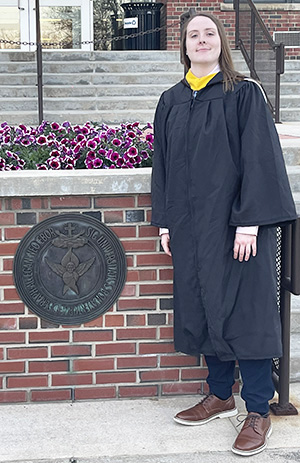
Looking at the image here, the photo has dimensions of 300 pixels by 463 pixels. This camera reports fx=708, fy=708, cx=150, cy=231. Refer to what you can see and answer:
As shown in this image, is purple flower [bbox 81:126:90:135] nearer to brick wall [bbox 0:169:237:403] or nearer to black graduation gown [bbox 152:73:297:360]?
brick wall [bbox 0:169:237:403]

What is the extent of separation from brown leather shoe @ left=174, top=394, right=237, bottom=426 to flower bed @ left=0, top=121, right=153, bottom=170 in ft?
4.37

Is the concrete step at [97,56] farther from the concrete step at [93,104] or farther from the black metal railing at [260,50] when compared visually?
the concrete step at [93,104]

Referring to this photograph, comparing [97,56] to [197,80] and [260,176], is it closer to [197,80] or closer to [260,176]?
[197,80]

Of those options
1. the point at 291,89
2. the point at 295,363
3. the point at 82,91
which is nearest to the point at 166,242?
A: the point at 295,363

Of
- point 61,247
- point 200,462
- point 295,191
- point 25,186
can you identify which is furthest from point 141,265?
point 295,191

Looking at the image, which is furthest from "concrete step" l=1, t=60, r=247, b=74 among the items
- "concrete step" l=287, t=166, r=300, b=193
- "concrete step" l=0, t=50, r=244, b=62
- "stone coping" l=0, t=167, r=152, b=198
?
"stone coping" l=0, t=167, r=152, b=198

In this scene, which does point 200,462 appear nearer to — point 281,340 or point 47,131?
point 281,340

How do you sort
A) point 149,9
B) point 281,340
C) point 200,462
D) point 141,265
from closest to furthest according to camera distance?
point 200,462
point 281,340
point 141,265
point 149,9

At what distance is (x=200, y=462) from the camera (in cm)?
303

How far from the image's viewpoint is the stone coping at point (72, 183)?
339cm

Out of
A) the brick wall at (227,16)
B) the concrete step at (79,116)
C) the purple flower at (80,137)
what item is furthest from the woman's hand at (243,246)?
the brick wall at (227,16)

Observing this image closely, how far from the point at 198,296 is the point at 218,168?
59 cm

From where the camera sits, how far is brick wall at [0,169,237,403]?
3.49 m

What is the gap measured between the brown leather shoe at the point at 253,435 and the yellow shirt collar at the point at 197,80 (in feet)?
4.94
